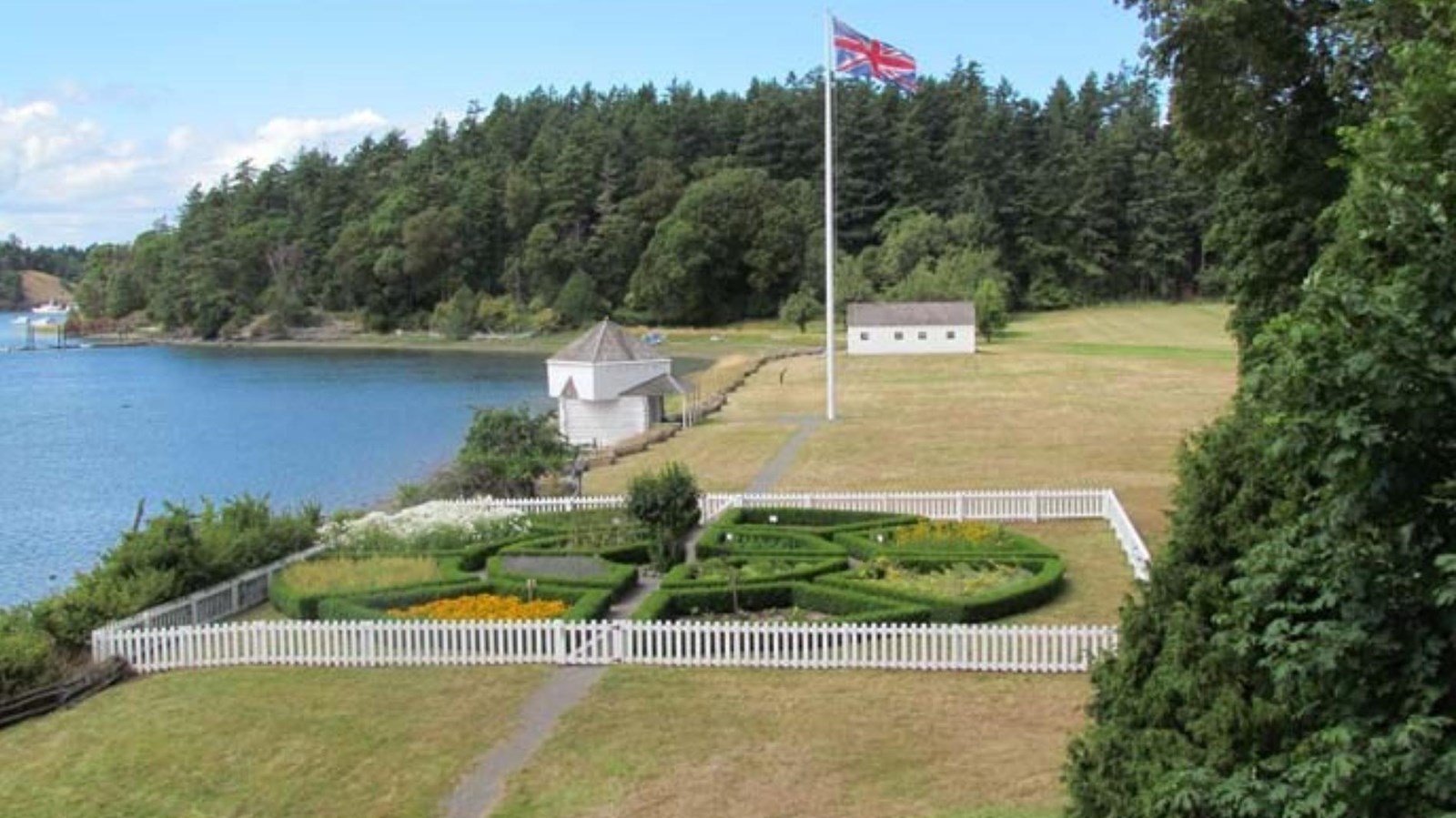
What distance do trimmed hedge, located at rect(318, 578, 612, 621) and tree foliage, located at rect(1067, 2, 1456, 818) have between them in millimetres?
13124

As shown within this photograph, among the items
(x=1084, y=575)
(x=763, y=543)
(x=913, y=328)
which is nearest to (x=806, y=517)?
(x=763, y=543)

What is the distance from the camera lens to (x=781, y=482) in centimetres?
3500

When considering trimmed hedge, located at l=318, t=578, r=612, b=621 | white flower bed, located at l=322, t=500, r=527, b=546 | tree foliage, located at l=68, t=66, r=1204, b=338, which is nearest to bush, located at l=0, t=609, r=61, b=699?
trimmed hedge, located at l=318, t=578, r=612, b=621

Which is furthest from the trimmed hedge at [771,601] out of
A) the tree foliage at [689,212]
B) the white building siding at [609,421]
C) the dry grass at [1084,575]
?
the tree foliage at [689,212]

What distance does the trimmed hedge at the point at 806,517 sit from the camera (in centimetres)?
2658

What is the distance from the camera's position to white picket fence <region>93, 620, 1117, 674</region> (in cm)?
1697

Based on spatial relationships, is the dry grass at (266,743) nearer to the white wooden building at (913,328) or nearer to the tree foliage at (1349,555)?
the tree foliage at (1349,555)

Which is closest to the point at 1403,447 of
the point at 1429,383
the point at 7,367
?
the point at 1429,383

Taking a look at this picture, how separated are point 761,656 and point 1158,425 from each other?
3169 centimetres

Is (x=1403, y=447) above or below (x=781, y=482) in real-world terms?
above

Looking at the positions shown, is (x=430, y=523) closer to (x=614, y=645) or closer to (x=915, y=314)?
(x=614, y=645)

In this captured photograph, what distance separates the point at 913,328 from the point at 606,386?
45.1 metres

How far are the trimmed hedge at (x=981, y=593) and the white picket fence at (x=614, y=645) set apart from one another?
0.51 m

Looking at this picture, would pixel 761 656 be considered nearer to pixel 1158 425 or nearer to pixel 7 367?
pixel 1158 425
